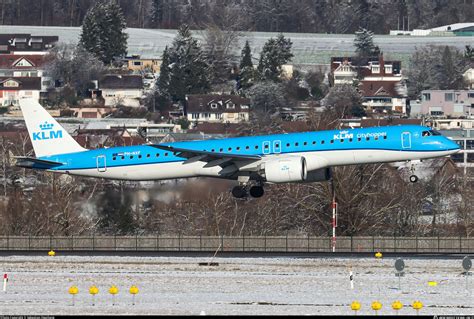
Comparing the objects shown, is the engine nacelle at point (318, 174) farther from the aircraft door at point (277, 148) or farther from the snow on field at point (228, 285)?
the snow on field at point (228, 285)

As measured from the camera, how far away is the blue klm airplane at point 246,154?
80.4 meters

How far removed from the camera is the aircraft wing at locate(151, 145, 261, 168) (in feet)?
267

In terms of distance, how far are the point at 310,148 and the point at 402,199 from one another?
121 feet

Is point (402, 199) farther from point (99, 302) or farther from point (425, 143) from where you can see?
point (99, 302)

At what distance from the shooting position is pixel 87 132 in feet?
557

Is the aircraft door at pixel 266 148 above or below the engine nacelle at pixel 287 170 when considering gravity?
above

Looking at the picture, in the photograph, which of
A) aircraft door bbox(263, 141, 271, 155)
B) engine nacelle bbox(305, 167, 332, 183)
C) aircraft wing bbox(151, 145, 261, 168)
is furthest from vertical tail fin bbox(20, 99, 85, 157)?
engine nacelle bbox(305, 167, 332, 183)

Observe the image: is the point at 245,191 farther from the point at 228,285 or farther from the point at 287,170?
the point at 228,285

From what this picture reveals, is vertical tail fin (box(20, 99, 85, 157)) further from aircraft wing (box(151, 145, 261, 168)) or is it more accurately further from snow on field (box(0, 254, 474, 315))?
snow on field (box(0, 254, 474, 315))

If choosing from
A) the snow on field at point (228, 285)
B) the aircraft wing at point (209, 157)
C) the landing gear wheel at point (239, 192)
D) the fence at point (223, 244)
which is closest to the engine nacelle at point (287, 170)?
the aircraft wing at point (209, 157)

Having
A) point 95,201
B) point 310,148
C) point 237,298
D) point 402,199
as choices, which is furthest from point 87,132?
point 237,298

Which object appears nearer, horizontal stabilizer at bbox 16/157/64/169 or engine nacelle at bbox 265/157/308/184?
engine nacelle at bbox 265/157/308/184

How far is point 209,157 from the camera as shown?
82.6 metres

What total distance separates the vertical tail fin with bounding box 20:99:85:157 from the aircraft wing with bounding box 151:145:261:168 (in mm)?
6901
